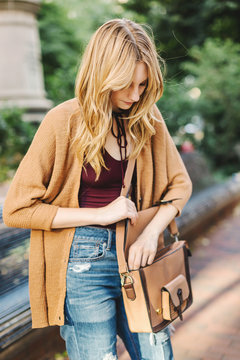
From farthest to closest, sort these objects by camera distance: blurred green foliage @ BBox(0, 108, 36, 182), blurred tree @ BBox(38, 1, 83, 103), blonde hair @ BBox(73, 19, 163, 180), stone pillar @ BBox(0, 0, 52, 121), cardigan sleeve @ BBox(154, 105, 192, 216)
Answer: blurred tree @ BBox(38, 1, 83, 103) → stone pillar @ BBox(0, 0, 52, 121) → blurred green foliage @ BBox(0, 108, 36, 182) → cardigan sleeve @ BBox(154, 105, 192, 216) → blonde hair @ BBox(73, 19, 163, 180)

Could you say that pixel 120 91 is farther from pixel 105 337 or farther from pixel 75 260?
pixel 105 337

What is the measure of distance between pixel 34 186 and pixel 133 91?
21.9 inches

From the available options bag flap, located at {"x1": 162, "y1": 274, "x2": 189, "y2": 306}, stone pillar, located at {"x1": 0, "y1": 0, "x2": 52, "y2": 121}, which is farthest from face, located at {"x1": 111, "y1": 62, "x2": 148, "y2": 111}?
stone pillar, located at {"x1": 0, "y1": 0, "x2": 52, "y2": 121}

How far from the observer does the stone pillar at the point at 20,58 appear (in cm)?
867

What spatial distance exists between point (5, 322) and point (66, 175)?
1306 mm

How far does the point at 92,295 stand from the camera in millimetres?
1654

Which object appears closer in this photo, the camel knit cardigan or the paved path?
the camel knit cardigan

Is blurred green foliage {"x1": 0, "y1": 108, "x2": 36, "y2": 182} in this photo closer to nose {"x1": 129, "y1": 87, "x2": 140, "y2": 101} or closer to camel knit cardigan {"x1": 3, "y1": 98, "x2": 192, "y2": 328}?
camel knit cardigan {"x1": 3, "y1": 98, "x2": 192, "y2": 328}

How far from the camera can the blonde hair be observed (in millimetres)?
1548

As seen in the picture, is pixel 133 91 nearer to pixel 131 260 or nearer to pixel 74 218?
pixel 74 218

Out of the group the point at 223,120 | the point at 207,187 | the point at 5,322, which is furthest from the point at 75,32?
the point at 5,322

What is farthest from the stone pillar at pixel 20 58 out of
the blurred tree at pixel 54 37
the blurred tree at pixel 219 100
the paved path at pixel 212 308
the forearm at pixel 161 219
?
the blurred tree at pixel 54 37

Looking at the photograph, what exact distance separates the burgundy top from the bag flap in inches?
14.3

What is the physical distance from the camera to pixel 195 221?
5.61 m
